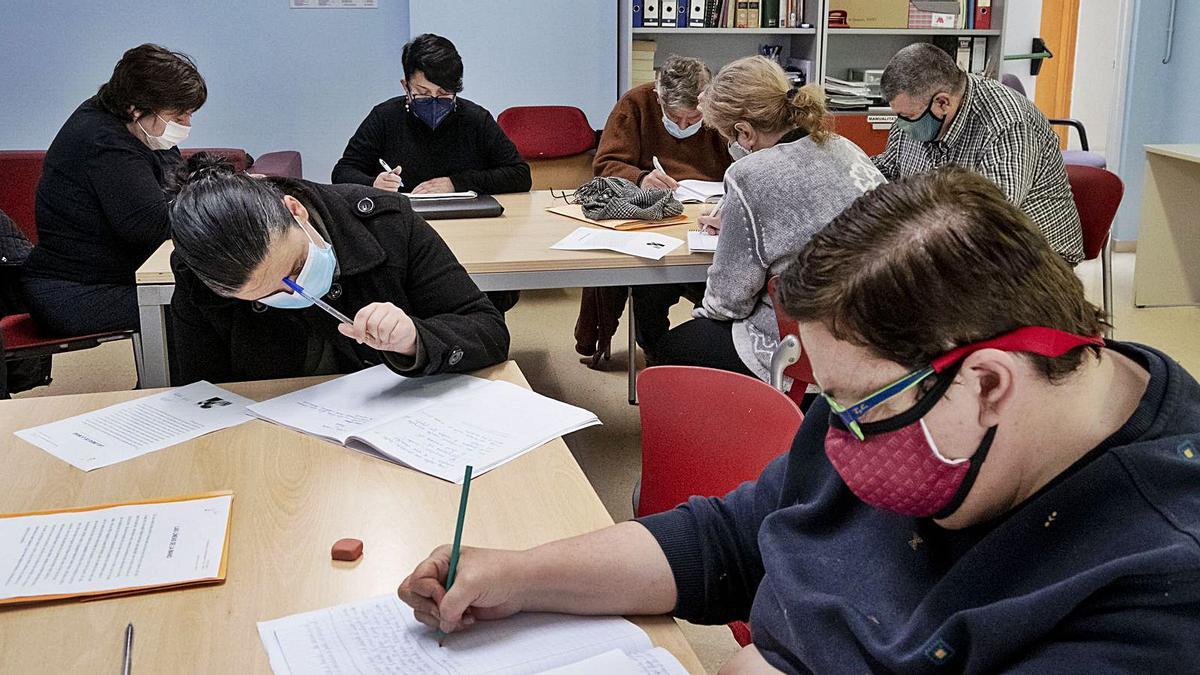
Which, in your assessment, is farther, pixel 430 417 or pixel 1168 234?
pixel 1168 234

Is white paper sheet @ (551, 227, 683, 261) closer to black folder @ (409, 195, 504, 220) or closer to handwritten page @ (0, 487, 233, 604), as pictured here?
black folder @ (409, 195, 504, 220)

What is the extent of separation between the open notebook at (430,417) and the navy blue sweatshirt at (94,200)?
4.90 feet

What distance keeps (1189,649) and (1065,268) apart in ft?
0.95

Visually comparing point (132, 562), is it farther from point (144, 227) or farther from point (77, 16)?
point (77, 16)

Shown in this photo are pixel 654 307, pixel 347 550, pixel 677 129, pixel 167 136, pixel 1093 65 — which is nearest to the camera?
pixel 347 550

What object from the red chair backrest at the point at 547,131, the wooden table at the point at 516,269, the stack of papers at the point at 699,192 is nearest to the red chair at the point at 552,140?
the red chair backrest at the point at 547,131

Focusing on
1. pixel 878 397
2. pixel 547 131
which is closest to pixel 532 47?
pixel 547 131

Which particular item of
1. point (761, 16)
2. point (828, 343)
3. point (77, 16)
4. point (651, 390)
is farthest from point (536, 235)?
point (77, 16)

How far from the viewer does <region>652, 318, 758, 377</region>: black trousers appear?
261cm

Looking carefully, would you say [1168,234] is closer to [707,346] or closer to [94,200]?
[707,346]

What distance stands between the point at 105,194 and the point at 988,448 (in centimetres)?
277

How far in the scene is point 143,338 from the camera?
239 centimetres

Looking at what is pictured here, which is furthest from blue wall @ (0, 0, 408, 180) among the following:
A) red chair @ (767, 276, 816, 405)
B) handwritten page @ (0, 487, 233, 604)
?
handwritten page @ (0, 487, 233, 604)

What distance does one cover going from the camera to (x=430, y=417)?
1.59 meters
